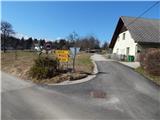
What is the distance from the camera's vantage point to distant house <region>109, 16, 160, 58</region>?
31.8 m

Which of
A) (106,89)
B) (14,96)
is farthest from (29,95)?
(106,89)

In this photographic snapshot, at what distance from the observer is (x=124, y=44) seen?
36.6 m

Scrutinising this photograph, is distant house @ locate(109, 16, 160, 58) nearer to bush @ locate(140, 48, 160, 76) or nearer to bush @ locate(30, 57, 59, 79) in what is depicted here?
bush @ locate(140, 48, 160, 76)

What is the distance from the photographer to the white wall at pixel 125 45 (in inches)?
1298

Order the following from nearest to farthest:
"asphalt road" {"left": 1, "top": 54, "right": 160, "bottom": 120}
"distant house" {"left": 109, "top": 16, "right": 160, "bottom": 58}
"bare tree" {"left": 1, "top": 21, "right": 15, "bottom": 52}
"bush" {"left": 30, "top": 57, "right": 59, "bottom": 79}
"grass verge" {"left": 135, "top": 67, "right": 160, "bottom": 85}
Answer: "asphalt road" {"left": 1, "top": 54, "right": 160, "bottom": 120} → "grass verge" {"left": 135, "top": 67, "right": 160, "bottom": 85} → "bush" {"left": 30, "top": 57, "right": 59, "bottom": 79} → "distant house" {"left": 109, "top": 16, "right": 160, "bottom": 58} → "bare tree" {"left": 1, "top": 21, "right": 15, "bottom": 52}

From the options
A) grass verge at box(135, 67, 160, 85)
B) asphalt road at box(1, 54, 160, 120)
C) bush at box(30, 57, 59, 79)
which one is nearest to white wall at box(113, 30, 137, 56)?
grass verge at box(135, 67, 160, 85)

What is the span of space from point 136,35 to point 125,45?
4.16 m

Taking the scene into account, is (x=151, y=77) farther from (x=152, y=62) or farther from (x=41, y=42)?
(x=41, y=42)

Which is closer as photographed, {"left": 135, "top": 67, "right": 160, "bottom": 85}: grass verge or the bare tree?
{"left": 135, "top": 67, "right": 160, "bottom": 85}: grass verge

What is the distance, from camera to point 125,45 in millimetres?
36094

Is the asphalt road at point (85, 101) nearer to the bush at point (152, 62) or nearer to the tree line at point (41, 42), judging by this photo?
the bush at point (152, 62)

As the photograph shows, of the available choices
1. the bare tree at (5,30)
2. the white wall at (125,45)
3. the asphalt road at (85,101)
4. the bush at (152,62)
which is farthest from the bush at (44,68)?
the bare tree at (5,30)

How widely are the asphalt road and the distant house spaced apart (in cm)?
1549

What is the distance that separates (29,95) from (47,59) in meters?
6.56
